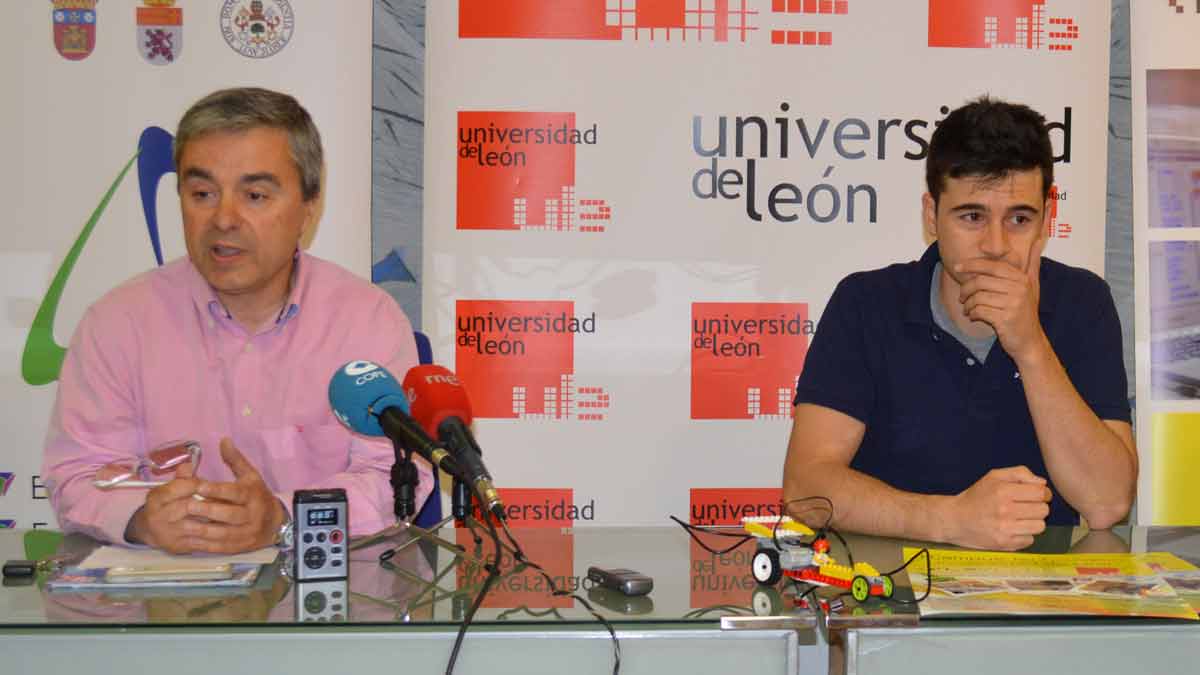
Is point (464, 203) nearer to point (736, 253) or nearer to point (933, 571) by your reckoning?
point (736, 253)

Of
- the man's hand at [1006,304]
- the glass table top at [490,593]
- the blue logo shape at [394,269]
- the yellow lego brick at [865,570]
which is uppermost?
the blue logo shape at [394,269]

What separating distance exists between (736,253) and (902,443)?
1285mm

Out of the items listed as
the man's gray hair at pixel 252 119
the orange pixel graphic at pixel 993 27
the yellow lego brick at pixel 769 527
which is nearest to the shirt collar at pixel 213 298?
the man's gray hair at pixel 252 119

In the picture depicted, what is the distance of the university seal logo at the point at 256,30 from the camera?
3646mm

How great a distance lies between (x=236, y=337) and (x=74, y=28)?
158cm

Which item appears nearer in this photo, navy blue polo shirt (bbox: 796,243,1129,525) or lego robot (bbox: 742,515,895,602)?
lego robot (bbox: 742,515,895,602)

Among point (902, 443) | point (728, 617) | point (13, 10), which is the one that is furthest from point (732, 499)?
point (13, 10)

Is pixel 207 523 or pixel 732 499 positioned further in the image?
A: pixel 732 499

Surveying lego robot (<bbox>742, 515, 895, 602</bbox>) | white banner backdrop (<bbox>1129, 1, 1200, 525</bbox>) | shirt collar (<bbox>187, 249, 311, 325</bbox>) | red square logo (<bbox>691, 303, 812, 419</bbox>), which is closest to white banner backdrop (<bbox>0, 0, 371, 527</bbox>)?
shirt collar (<bbox>187, 249, 311, 325</bbox>)

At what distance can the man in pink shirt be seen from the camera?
8.09ft

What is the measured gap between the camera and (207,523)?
6.40ft

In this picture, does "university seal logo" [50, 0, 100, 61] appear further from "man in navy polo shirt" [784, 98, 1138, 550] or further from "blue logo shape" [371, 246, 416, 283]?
"man in navy polo shirt" [784, 98, 1138, 550]

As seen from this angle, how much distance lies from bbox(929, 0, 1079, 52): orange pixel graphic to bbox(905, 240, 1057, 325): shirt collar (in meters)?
1.25

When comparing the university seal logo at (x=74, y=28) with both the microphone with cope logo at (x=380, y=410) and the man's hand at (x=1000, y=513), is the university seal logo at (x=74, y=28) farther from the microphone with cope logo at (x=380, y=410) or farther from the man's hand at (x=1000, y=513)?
the man's hand at (x=1000, y=513)
